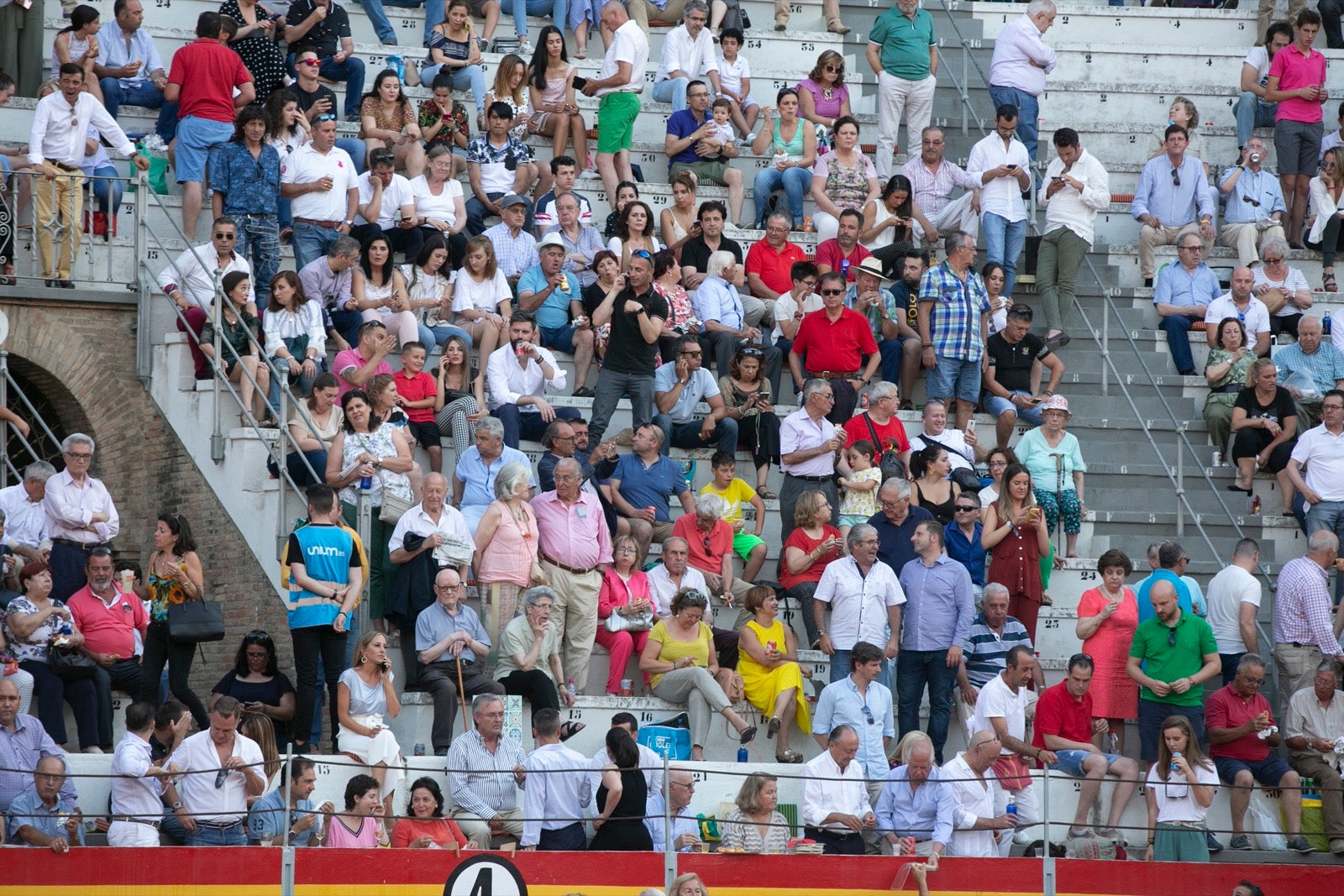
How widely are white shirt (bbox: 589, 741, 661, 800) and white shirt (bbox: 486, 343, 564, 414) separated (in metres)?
3.60

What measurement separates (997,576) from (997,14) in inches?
352

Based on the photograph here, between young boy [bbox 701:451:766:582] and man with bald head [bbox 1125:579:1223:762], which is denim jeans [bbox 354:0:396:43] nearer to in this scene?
young boy [bbox 701:451:766:582]

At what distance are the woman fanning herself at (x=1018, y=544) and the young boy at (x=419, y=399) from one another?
4.03 m

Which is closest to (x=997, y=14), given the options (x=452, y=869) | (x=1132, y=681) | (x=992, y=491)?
(x=992, y=491)

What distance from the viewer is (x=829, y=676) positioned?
48.5 feet

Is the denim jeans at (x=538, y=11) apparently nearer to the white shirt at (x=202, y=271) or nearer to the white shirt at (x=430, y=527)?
the white shirt at (x=202, y=271)

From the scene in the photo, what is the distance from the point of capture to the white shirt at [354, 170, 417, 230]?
17.3 metres

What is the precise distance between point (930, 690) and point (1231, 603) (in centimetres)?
239

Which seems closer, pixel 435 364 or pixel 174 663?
pixel 174 663

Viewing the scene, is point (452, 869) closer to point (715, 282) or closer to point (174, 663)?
point (174, 663)

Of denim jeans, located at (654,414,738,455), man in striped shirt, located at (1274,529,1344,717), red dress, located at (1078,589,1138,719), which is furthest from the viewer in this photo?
denim jeans, located at (654,414,738,455)

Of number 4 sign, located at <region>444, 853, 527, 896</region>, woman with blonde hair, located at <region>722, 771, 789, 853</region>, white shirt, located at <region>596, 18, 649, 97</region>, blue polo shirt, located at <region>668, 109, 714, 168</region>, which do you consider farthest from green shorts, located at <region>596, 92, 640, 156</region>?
number 4 sign, located at <region>444, 853, 527, 896</region>

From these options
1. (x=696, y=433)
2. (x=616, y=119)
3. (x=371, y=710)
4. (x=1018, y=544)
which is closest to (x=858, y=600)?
A: (x=1018, y=544)

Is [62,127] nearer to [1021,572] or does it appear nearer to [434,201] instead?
[434,201]
